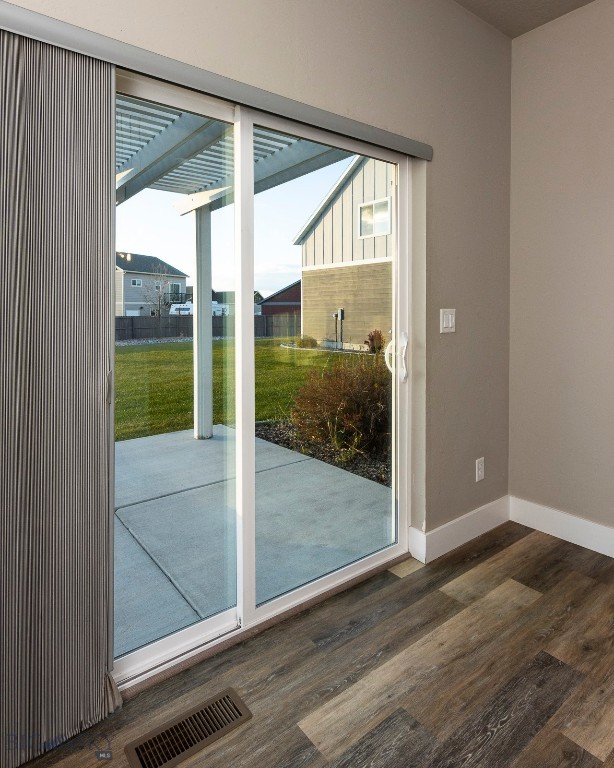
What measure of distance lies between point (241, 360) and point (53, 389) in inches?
28.1

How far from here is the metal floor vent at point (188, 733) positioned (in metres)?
1.51

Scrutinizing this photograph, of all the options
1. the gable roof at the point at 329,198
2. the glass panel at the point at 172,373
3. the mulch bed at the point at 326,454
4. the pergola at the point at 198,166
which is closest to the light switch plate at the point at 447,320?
the mulch bed at the point at 326,454

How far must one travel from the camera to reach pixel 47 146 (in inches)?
57.3

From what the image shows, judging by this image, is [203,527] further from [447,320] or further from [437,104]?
[437,104]

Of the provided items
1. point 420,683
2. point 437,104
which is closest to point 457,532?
point 420,683

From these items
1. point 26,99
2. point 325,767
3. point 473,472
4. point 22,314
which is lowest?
point 325,767

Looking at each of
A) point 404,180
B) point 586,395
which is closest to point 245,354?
point 404,180

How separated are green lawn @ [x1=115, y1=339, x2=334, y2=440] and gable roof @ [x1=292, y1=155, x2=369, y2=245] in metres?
0.46

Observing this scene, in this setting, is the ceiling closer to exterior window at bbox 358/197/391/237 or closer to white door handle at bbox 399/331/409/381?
exterior window at bbox 358/197/391/237

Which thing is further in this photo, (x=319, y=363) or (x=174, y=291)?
(x=319, y=363)

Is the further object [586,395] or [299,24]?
[586,395]

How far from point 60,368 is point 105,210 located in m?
0.50

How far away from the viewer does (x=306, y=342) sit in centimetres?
228

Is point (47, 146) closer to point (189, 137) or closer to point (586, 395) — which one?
point (189, 137)
